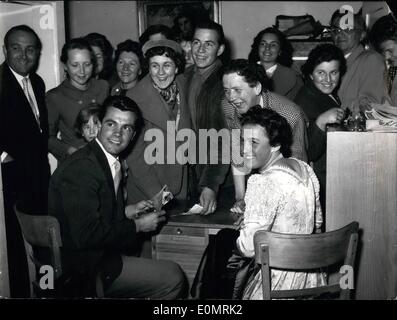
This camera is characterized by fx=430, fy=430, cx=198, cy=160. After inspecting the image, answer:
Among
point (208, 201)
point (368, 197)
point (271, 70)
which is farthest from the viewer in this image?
point (271, 70)

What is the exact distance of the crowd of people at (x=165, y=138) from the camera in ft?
6.70

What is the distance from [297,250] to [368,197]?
0.75m

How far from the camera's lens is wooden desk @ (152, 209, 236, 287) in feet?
7.91

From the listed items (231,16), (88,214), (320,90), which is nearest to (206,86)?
(320,90)

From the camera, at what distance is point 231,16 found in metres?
5.43

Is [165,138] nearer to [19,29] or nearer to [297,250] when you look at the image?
[19,29]

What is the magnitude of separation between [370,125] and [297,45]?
247 centimetres

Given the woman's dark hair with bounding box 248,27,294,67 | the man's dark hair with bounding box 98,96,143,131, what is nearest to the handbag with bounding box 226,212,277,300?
the man's dark hair with bounding box 98,96,143,131

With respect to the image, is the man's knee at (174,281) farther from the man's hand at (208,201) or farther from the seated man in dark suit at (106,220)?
the man's hand at (208,201)

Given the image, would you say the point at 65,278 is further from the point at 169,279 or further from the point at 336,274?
the point at 336,274

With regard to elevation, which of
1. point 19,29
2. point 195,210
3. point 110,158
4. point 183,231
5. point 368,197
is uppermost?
point 19,29

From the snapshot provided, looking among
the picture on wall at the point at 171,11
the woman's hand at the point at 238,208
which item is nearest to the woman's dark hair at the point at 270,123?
the woman's hand at the point at 238,208

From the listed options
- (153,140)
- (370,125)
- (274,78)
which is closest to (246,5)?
(274,78)

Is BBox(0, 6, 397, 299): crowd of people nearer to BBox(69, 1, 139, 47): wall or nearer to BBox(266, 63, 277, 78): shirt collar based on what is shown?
BBox(266, 63, 277, 78): shirt collar
